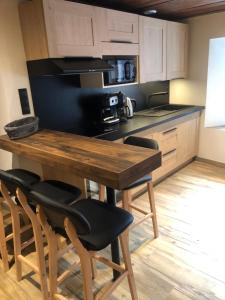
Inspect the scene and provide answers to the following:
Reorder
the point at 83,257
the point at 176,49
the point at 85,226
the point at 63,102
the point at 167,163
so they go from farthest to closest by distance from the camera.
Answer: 1. the point at 176,49
2. the point at 167,163
3. the point at 63,102
4. the point at 83,257
5. the point at 85,226

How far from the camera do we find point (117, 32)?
2.49 m

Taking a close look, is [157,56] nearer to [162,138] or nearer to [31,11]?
[162,138]

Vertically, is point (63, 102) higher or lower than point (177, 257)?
higher

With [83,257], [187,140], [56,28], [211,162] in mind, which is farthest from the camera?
A: [211,162]

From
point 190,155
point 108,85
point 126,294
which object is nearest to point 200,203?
point 190,155

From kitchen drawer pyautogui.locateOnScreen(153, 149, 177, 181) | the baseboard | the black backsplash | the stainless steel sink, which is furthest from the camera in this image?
the baseboard

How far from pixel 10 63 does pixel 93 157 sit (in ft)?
4.37

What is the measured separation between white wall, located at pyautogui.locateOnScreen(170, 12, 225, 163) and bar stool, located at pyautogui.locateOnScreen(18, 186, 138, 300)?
2.82 m

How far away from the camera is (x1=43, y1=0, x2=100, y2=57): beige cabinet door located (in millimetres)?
1937

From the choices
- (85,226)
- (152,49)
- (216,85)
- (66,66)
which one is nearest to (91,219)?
(85,226)

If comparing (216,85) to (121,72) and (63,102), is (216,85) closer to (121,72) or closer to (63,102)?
(121,72)

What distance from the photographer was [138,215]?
104 inches

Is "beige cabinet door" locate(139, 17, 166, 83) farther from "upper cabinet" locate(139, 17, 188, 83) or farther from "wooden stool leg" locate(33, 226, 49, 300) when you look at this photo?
"wooden stool leg" locate(33, 226, 49, 300)

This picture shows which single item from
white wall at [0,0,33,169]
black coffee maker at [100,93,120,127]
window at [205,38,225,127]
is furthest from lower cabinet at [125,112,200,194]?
white wall at [0,0,33,169]
